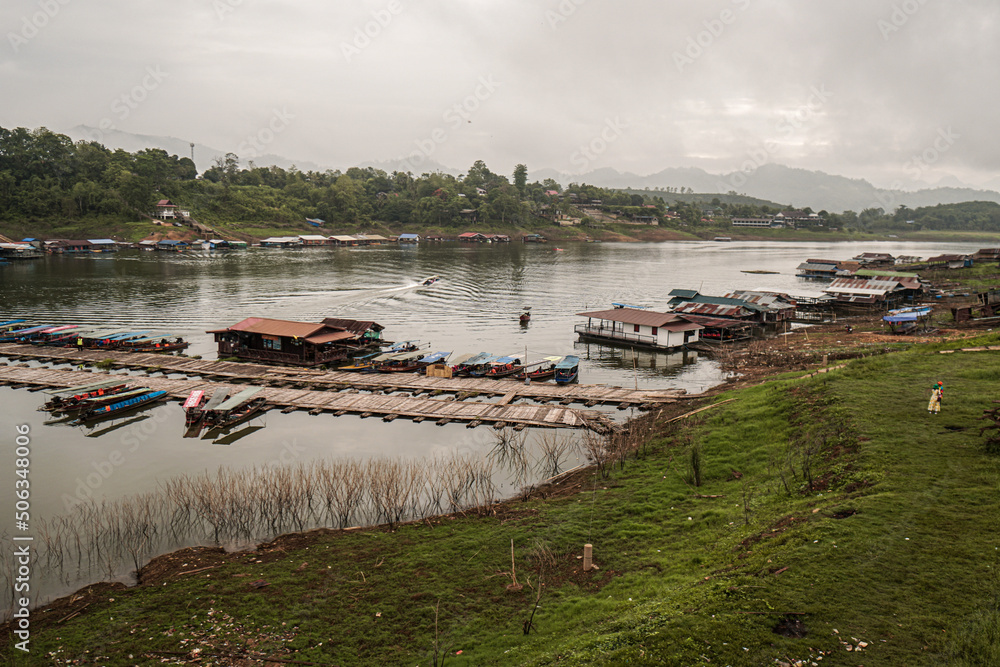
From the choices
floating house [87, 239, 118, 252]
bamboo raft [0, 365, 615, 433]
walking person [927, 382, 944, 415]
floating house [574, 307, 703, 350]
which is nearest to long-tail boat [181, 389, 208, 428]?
bamboo raft [0, 365, 615, 433]

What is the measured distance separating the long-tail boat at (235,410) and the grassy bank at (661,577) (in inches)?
619

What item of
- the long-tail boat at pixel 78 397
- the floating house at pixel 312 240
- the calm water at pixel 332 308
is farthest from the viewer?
the floating house at pixel 312 240

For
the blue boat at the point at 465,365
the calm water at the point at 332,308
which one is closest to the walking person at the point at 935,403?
the calm water at the point at 332,308

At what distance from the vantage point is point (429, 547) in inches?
724

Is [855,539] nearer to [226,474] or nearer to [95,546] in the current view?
Answer: [95,546]

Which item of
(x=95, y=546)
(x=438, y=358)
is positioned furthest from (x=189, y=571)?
(x=438, y=358)

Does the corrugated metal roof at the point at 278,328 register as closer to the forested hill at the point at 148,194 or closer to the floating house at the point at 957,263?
the floating house at the point at 957,263

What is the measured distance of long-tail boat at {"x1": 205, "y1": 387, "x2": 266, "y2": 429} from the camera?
33.5 meters

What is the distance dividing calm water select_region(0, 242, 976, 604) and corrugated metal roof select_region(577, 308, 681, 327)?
297cm

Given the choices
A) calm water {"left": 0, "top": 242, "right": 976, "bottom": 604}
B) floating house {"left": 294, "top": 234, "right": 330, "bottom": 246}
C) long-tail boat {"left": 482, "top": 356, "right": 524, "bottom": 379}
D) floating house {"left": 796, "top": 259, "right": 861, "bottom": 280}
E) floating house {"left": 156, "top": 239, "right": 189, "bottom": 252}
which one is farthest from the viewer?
floating house {"left": 294, "top": 234, "right": 330, "bottom": 246}

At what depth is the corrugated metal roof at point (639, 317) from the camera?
51594 millimetres

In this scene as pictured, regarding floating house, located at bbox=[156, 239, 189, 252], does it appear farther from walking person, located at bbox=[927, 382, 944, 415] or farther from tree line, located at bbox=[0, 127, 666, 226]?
walking person, located at bbox=[927, 382, 944, 415]

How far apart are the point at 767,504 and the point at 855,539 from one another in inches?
154

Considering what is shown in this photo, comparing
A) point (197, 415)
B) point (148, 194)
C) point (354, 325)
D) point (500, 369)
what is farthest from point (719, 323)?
point (148, 194)
